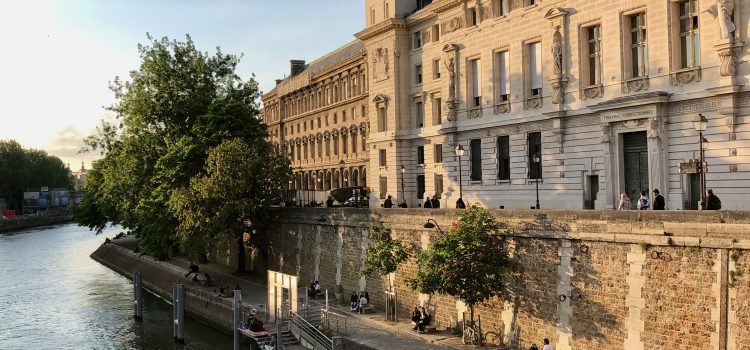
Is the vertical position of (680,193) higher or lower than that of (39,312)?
higher

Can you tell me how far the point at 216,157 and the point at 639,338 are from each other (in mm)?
26752

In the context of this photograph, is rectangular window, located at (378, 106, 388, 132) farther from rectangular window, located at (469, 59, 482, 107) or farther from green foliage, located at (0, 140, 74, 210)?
green foliage, located at (0, 140, 74, 210)

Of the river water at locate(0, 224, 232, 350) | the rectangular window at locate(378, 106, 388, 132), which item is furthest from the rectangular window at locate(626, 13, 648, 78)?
the rectangular window at locate(378, 106, 388, 132)

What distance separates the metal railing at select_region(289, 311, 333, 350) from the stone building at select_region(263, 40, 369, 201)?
34302 mm

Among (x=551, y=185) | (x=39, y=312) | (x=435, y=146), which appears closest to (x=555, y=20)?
(x=551, y=185)

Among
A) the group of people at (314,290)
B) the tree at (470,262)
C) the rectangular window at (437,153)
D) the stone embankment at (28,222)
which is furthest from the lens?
the stone embankment at (28,222)

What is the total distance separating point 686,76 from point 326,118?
175 ft

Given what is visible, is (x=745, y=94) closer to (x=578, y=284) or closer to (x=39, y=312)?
(x=578, y=284)

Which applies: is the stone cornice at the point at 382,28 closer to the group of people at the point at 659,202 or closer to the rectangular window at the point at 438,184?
the rectangular window at the point at 438,184

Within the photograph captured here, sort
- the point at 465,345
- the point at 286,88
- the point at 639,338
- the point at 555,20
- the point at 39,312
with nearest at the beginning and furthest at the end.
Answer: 1. the point at 639,338
2. the point at 465,345
3. the point at 555,20
4. the point at 39,312
5. the point at 286,88

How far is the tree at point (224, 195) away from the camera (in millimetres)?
40375

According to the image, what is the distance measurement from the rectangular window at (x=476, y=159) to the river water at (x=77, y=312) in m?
17.7

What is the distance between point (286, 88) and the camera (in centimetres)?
9188

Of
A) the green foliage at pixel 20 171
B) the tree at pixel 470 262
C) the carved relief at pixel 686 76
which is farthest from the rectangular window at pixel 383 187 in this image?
the green foliage at pixel 20 171
